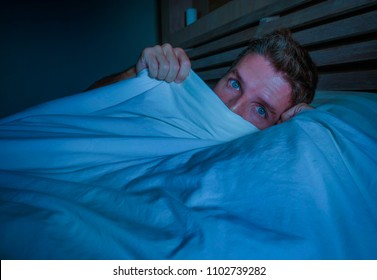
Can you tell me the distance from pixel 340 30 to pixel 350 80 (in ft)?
0.65

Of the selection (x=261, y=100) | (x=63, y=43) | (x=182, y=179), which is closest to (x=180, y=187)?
(x=182, y=179)

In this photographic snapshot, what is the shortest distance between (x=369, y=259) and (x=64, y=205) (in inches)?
18.5

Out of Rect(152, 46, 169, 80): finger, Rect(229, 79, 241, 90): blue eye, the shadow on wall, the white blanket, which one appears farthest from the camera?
the shadow on wall

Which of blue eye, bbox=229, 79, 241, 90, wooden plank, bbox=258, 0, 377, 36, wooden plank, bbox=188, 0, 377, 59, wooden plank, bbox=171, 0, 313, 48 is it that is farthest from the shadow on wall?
blue eye, bbox=229, 79, 241, 90

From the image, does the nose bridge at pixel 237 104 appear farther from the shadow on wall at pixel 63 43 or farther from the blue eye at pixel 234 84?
the shadow on wall at pixel 63 43

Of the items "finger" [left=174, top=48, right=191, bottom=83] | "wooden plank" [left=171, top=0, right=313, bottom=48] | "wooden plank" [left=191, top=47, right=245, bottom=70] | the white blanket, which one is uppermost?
"wooden plank" [left=171, top=0, right=313, bottom=48]

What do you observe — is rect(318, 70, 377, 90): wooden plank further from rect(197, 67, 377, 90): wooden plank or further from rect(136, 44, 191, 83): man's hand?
rect(136, 44, 191, 83): man's hand

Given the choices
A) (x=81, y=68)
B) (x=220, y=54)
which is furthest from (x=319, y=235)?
(x=81, y=68)

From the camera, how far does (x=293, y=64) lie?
38.2 inches

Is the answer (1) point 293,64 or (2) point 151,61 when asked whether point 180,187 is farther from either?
(1) point 293,64

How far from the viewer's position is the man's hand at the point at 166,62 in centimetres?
82

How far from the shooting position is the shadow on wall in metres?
2.46

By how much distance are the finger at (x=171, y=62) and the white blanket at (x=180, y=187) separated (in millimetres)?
167

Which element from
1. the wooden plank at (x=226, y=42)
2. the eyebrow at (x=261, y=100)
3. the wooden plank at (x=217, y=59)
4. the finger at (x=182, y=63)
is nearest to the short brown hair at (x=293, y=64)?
the eyebrow at (x=261, y=100)
